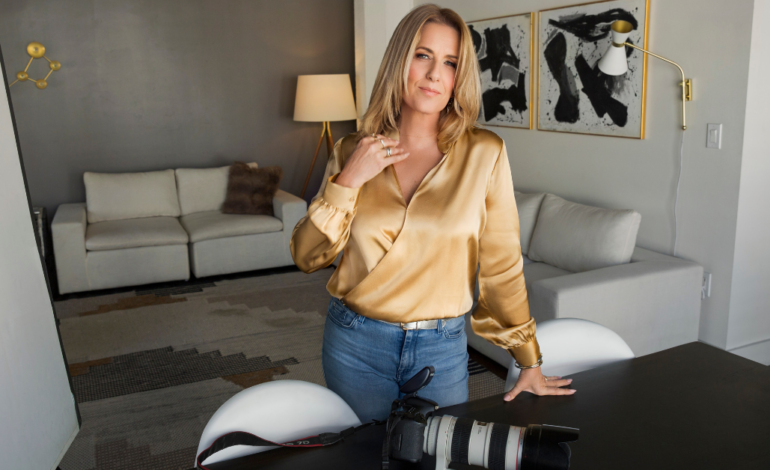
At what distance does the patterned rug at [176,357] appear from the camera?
257 cm

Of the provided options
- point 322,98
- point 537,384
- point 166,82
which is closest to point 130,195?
point 166,82

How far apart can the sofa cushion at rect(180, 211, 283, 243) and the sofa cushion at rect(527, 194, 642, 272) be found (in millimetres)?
2186

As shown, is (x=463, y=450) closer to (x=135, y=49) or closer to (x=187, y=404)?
(x=187, y=404)

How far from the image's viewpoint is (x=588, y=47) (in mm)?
3555

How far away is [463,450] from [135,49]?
5.13m

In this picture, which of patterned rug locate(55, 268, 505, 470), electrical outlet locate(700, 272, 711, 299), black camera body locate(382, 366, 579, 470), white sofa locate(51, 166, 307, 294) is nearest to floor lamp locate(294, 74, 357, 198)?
white sofa locate(51, 166, 307, 294)

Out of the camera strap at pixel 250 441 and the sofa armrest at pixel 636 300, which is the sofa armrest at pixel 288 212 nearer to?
the sofa armrest at pixel 636 300

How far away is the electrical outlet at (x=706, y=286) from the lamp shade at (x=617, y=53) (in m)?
1.10

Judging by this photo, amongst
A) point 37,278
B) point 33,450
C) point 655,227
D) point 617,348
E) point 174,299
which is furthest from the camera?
point 174,299

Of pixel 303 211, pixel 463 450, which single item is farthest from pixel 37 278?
pixel 303 211

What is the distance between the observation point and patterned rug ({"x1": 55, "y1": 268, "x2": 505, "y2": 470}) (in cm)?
257

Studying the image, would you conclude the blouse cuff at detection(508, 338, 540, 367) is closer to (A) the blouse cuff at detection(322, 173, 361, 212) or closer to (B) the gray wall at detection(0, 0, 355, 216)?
(A) the blouse cuff at detection(322, 173, 361, 212)

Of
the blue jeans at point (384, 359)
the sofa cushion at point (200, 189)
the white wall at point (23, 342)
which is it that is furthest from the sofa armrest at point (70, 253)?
the blue jeans at point (384, 359)

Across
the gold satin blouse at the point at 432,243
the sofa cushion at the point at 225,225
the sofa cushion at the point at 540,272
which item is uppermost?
the gold satin blouse at the point at 432,243
